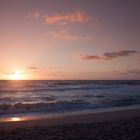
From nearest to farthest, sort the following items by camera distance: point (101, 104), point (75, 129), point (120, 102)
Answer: point (75, 129) → point (101, 104) → point (120, 102)

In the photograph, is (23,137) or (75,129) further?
(75,129)

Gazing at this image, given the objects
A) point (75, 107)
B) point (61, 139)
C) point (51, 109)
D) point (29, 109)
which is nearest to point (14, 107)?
point (29, 109)

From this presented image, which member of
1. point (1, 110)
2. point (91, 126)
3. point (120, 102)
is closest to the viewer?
point (91, 126)

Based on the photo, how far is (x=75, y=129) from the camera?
7.78 meters

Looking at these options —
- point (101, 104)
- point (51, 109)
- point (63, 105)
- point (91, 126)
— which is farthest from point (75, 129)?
point (101, 104)

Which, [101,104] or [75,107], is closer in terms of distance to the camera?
[75,107]

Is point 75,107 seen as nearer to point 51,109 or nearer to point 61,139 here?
point 51,109

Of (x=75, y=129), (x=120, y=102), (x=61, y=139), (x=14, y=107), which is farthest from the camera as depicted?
(x=120, y=102)

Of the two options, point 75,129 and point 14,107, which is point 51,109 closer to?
point 14,107

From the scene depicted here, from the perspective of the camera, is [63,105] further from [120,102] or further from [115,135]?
[115,135]

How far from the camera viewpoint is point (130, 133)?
7059 millimetres

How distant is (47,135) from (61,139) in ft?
2.18

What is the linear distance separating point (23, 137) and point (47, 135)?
0.69 metres

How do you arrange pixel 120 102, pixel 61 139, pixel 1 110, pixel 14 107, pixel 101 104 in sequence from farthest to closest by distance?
1. pixel 120 102
2. pixel 101 104
3. pixel 14 107
4. pixel 1 110
5. pixel 61 139
